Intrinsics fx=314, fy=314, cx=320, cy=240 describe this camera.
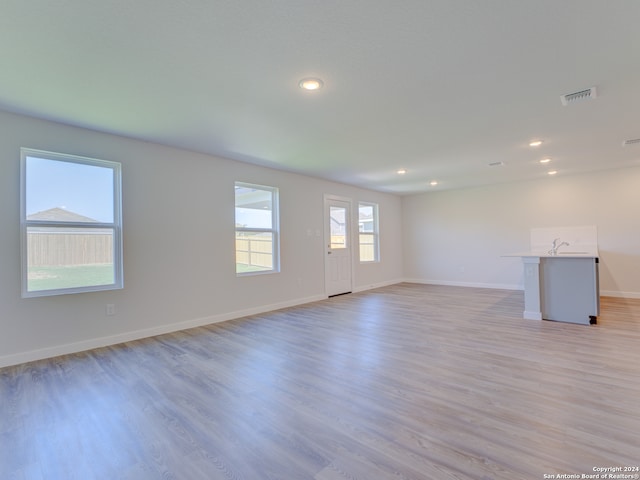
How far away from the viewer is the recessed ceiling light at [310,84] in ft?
8.11

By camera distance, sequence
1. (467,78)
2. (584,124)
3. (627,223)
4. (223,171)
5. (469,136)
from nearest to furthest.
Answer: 1. (467,78)
2. (584,124)
3. (469,136)
4. (223,171)
5. (627,223)

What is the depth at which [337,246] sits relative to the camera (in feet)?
21.9

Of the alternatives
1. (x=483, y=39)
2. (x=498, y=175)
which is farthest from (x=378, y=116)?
(x=498, y=175)

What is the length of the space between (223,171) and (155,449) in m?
3.74

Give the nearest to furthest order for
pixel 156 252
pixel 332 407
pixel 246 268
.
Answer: pixel 332 407 → pixel 156 252 → pixel 246 268

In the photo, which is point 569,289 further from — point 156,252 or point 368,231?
point 156,252

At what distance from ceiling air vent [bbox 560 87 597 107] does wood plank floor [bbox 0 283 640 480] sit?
7.80 feet

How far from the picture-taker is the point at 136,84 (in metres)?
2.50

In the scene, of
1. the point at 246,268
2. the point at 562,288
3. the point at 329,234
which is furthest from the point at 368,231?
the point at 562,288

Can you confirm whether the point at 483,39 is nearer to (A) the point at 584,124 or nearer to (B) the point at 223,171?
(A) the point at 584,124

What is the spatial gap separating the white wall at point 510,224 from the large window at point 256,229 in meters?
4.45

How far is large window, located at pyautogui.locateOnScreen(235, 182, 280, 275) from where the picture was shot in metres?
5.00

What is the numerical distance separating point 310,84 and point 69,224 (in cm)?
299

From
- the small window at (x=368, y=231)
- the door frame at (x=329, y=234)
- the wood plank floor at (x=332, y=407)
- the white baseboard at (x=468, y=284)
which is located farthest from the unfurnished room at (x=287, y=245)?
the small window at (x=368, y=231)
